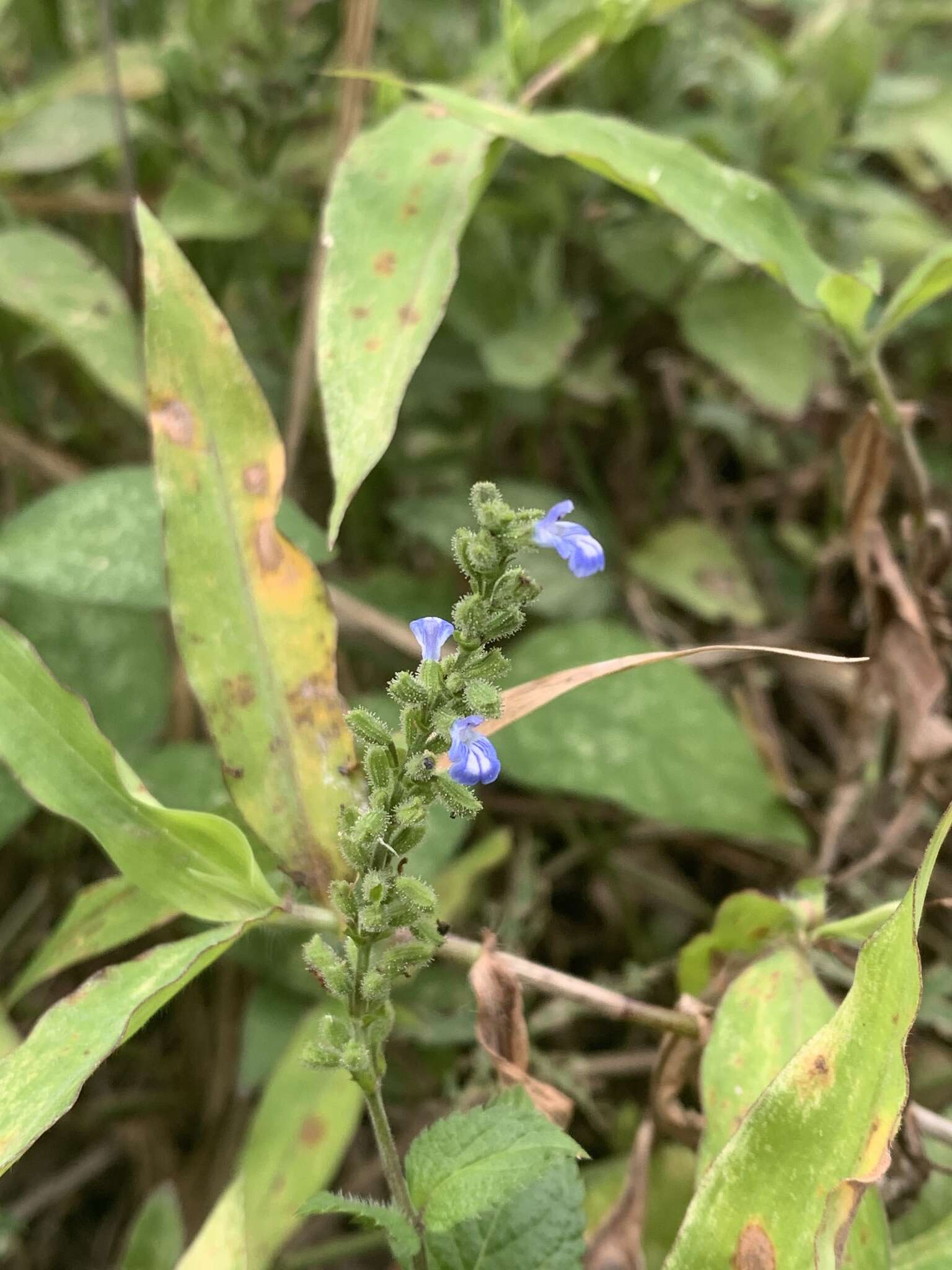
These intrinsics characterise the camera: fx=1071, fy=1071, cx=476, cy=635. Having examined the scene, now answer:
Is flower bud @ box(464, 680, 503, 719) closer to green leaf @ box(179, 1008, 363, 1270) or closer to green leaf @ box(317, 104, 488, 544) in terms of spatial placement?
green leaf @ box(317, 104, 488, 544)

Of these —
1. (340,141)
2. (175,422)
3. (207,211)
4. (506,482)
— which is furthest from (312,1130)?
(340,141)

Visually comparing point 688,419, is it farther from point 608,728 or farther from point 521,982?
point 521,982

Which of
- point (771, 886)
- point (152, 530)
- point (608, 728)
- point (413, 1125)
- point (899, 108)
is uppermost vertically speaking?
point (899, 108)

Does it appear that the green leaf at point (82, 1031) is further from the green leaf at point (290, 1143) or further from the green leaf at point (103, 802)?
the green leaf at point (290, 1143)

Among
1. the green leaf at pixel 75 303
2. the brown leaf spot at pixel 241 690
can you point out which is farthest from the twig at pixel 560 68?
the brown leaf spot at pixel 241 690

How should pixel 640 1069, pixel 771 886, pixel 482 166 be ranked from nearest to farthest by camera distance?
pixel 482 166 → pixel 640 1069 → pixel 771 886

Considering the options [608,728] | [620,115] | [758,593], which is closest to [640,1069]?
[608,728]

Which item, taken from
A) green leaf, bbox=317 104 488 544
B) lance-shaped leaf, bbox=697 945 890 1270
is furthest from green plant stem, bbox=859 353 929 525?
lance-shaped leaf, bbox=697 945 890 1270
